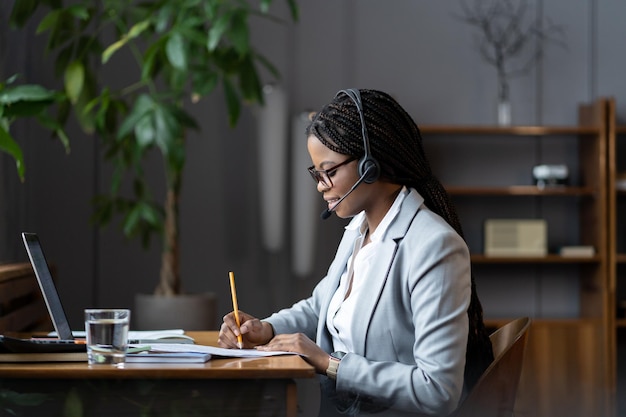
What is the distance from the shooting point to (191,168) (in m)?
5.43

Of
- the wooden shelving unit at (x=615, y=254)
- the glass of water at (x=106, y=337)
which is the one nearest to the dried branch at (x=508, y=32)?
the wooden shelving unit at (x=615, y=254)

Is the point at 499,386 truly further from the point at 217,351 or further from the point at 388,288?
the point at 217,351

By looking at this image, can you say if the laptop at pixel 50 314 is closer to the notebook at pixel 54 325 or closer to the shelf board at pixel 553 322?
the notebook at pixel 54 325

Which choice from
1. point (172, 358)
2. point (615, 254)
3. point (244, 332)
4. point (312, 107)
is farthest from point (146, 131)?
point (615, 254)

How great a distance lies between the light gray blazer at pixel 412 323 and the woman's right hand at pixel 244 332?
0.27 meters

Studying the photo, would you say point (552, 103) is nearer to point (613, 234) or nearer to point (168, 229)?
point (613, 234)

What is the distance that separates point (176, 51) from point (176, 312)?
1382 mm

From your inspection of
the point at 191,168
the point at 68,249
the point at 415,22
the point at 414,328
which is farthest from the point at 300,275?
the point at 414,328

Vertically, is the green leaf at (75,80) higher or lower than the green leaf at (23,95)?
higher

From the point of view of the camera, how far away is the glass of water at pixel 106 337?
1.58m

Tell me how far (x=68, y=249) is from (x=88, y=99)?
4.94ft

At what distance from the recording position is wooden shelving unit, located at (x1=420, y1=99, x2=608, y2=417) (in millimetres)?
5102

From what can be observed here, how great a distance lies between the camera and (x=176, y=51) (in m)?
3.72

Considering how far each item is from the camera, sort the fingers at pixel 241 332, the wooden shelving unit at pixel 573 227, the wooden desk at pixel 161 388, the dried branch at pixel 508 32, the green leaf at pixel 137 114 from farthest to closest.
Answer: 1. the dried branch at pixel 508 32
2. the wooden shelving unit at pixel 573 227
3. the green leaf at pixel 137 114
4. the fingers at pixel 241 332
5. the wooden desk at pixel 161 388
